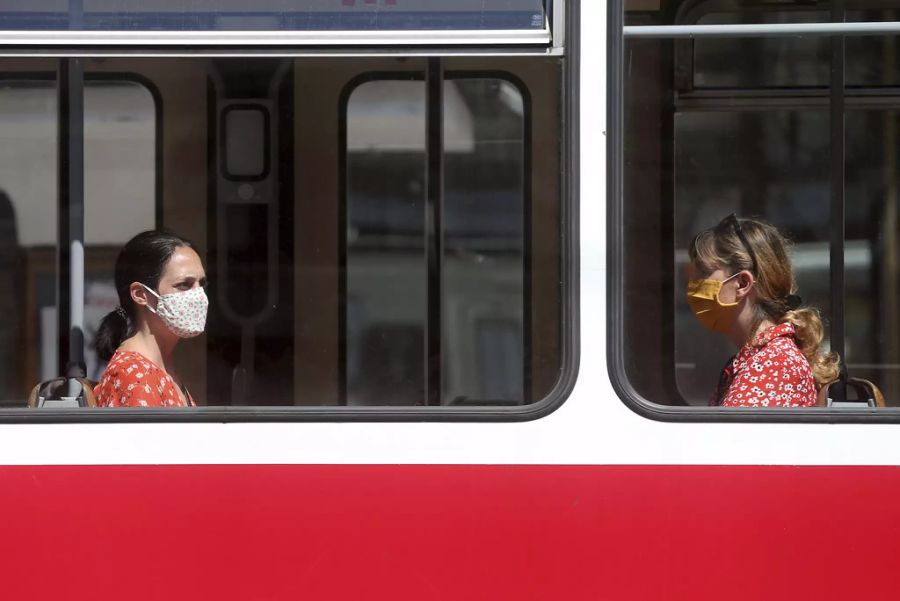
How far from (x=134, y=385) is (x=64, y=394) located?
0.21 metres

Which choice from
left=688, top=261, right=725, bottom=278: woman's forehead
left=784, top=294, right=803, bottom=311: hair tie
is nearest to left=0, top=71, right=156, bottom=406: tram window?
left=688, top=261, right=725, bottom=278: woman's forehead

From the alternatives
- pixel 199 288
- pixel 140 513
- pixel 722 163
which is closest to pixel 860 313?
pixel 722 163

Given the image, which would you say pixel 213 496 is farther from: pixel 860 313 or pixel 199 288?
pixel 860 313

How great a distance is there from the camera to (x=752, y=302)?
2.66 meters

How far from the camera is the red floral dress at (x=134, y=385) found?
2.52 meters

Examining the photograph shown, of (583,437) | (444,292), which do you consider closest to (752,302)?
(583,437)

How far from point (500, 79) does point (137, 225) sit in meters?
1.23

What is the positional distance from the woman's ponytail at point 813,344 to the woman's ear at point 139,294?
1.62 metres

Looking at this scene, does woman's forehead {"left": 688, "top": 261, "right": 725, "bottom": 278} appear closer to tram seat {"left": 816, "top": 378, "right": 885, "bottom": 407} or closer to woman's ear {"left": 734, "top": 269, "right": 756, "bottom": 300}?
woman's ear {"left": 734, "top": 269, "right": 756, "bottom": 300}

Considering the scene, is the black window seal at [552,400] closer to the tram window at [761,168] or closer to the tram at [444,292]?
the tram at [444,292]

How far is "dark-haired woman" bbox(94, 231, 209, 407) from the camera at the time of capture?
104 inches

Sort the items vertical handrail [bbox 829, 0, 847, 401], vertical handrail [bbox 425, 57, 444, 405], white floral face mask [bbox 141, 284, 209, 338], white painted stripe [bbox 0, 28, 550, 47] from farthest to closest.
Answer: vertical handrail [bbox 425, 57, 444, 405], white floral face mask [bbox 141, 284, 209, 338], vertical handrail [bbox 829, 0, 847, 401], white painted stripe [bbox 0, 28, 550, 47]

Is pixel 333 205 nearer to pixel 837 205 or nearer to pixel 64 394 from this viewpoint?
pixel 64 394

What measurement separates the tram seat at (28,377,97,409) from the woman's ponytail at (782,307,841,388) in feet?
5.67
